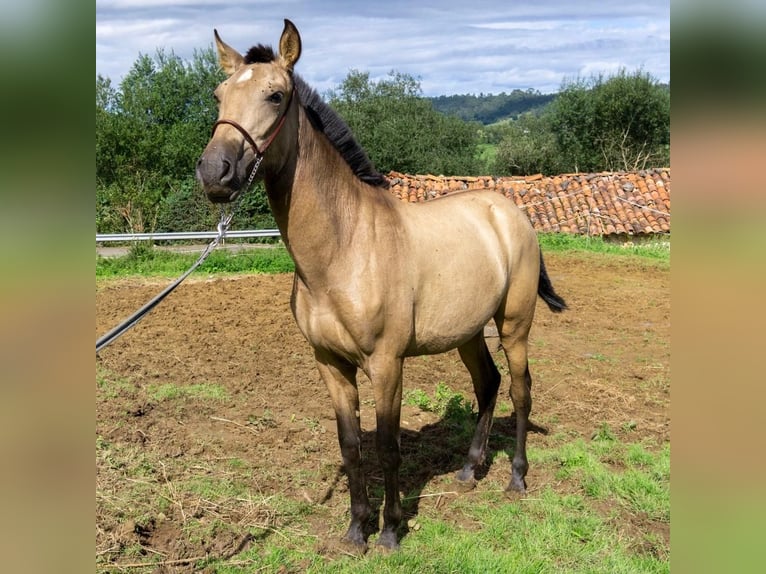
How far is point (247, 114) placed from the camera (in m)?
2.97

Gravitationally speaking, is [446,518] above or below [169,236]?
below

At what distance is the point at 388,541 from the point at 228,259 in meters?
12.1

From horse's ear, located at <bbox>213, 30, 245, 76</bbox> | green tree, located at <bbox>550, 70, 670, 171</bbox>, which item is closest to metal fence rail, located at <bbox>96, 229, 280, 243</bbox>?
horse's ear, located at <bbox>213, 30, 245, 76</bbox>

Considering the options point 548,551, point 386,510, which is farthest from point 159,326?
point 548,551

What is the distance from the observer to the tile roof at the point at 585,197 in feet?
→ 61.4

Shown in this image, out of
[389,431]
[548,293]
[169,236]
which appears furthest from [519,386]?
[169,236]

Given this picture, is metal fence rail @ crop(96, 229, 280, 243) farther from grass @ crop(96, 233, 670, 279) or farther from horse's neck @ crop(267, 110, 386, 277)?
horse's neck @ crop(267, 110, 386, 277)

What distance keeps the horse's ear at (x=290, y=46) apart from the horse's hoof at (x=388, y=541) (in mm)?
2873

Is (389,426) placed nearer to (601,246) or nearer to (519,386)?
(519,386)

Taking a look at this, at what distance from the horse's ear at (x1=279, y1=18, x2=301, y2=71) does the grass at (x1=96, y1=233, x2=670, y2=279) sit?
11.1 m

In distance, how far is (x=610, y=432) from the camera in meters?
5.53

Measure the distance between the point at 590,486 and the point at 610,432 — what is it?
1160mm
